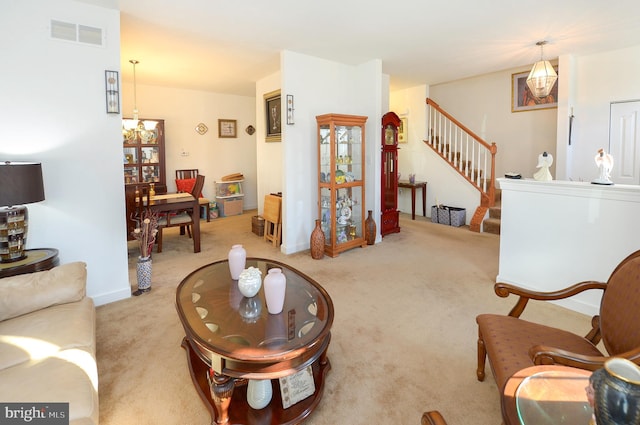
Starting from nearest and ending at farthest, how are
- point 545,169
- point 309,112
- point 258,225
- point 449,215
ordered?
point 545,169 → point 309,112 → point 258,225 → point 449,215

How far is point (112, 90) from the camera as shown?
2.99m

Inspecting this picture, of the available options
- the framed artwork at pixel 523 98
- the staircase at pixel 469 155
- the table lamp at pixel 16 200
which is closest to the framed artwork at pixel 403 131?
the staircase at pixel 469 155

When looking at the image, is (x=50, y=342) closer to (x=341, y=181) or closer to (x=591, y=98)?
(x=341, y=181)

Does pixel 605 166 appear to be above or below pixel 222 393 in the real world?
above

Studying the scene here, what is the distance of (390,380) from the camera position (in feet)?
6.68

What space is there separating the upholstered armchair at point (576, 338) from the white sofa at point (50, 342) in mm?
1751

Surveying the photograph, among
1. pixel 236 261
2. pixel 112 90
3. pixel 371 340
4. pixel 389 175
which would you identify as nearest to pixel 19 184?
pixel 112 90

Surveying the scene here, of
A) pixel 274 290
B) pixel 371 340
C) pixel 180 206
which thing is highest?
pixel 180 206

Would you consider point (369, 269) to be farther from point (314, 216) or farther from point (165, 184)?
point (165, 184)

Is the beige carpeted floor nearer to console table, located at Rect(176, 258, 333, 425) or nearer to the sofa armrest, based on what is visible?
console table, located at Rect(176, 258, 333, 425)

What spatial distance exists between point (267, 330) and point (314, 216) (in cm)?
332

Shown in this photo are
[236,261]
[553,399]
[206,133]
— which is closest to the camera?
[553,399]

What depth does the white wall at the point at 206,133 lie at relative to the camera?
6.48m

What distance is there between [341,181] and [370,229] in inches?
35.2
